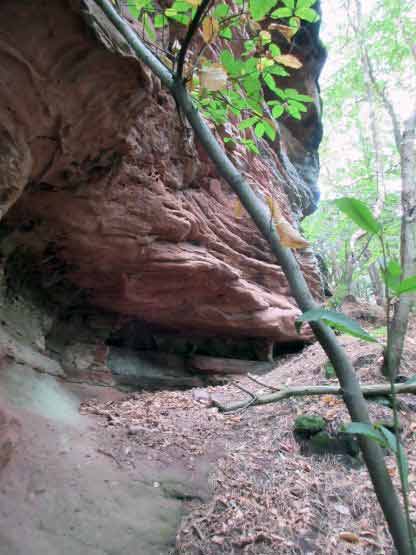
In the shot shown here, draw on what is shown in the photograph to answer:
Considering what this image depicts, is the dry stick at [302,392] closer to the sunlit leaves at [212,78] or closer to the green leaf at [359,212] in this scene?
the green leaf at [359,212]

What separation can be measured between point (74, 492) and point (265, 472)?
1.49 metres

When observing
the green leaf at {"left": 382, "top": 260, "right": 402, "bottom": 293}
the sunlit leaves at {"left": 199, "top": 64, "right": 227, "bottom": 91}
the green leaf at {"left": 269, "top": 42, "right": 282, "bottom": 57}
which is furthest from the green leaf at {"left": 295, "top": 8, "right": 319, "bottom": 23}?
the green leaf at {"left": 382, "top": 260, "right": 402, "bottom": 293}

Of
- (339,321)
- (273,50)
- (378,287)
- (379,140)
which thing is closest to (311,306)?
(339,321)

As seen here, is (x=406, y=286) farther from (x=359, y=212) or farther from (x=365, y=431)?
(x=365, y=431)

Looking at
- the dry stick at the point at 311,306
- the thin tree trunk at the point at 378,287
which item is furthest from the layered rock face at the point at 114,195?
the thin tree trunk at the point at 378,287

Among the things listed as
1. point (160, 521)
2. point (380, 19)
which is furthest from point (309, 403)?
point (380, 19)

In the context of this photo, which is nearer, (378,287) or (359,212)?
(359,212)

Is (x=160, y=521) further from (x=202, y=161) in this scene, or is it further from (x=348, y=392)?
(x=202, y=161)

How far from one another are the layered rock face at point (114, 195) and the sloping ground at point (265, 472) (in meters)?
1.79

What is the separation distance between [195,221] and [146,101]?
85.0 inches

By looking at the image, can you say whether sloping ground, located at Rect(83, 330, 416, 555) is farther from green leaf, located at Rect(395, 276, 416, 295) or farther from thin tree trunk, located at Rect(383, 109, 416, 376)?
green leaf, located at Rect(395, 276, 416, 295)

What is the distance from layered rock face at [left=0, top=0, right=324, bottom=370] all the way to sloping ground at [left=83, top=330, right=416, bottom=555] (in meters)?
1.79

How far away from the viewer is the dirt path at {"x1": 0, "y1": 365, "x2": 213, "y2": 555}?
6.63ft

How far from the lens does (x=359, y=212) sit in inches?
40.8
